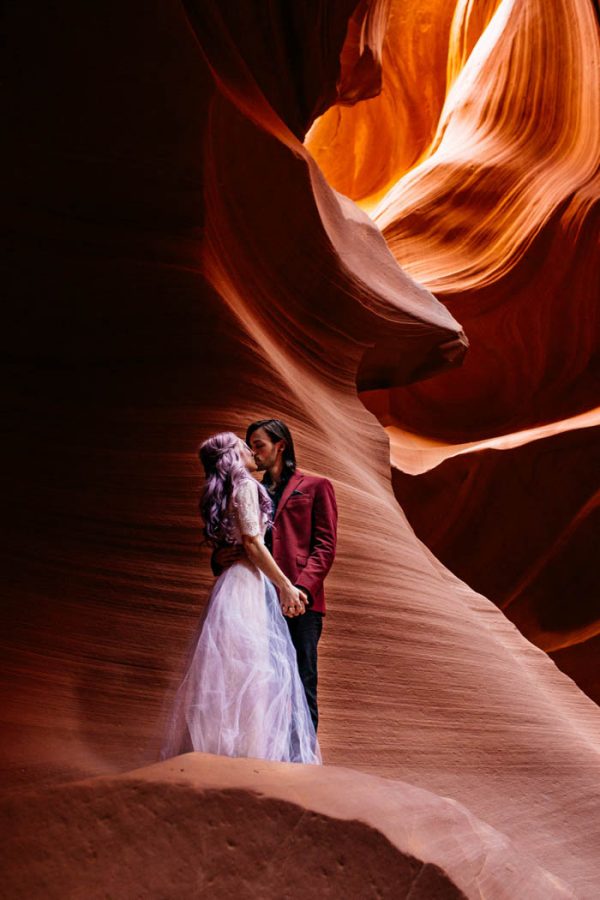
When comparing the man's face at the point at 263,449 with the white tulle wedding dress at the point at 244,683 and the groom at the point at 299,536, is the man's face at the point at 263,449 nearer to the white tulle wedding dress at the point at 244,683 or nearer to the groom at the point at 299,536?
the groom at the point at 299,536

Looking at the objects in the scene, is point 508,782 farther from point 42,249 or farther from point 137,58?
point 137,58

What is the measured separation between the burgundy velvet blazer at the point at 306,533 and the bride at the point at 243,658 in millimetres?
106

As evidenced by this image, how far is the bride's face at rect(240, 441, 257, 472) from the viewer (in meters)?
3.16

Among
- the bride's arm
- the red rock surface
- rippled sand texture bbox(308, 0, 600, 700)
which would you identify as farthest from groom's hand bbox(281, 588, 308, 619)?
rippled sand texture bbox(308, 0, 600, 700)

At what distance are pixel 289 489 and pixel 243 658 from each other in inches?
27.9

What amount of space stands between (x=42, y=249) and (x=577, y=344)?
6.10 meters

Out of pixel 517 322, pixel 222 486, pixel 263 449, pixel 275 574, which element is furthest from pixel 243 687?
pixel 517 322

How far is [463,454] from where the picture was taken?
8.30m

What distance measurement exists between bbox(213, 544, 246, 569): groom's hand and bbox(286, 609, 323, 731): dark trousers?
28cm

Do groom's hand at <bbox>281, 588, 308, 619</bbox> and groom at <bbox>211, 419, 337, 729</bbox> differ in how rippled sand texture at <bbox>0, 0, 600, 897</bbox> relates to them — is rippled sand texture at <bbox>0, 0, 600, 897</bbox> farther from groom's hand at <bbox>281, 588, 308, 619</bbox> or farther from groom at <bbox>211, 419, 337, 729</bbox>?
groom's hand at <bbox>281, 588, 308, 619</bbox>

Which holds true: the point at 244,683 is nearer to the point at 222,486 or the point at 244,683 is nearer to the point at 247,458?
the point at 222,486

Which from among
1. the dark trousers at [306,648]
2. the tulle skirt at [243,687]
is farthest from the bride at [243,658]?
the dark trousers at [306,648]

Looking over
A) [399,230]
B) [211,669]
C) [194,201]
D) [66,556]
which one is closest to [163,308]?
[194,201]

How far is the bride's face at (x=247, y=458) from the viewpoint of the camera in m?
3.16
